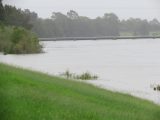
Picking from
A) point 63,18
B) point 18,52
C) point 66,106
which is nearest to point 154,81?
point 63,18

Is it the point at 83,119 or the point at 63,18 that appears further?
the point at 63,18

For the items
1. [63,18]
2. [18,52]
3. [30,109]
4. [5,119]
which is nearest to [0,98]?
[5,119]

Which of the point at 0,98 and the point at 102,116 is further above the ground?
the point at 0,98

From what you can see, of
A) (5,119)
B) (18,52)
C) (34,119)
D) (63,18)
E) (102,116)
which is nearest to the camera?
(5,119)

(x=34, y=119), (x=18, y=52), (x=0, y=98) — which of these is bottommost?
(x=18, y=52)

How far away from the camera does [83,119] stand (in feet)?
26.1

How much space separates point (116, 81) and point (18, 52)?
28.6 metres

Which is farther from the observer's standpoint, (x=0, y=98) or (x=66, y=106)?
(x=66, y=106)

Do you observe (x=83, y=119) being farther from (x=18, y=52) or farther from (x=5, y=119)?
(x=18, y=52)

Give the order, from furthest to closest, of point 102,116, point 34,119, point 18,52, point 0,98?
point 18,52, point 102,116, point 34,119, point 0,98

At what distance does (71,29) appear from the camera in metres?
44.9

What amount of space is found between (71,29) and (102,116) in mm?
36380

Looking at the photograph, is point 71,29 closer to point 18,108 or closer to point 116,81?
point 116,81

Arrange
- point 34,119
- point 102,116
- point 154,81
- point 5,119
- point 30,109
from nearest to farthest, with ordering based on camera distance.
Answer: point 5,119 → point 34,119 → point 30,109 → point 102,116 → point 154,81
